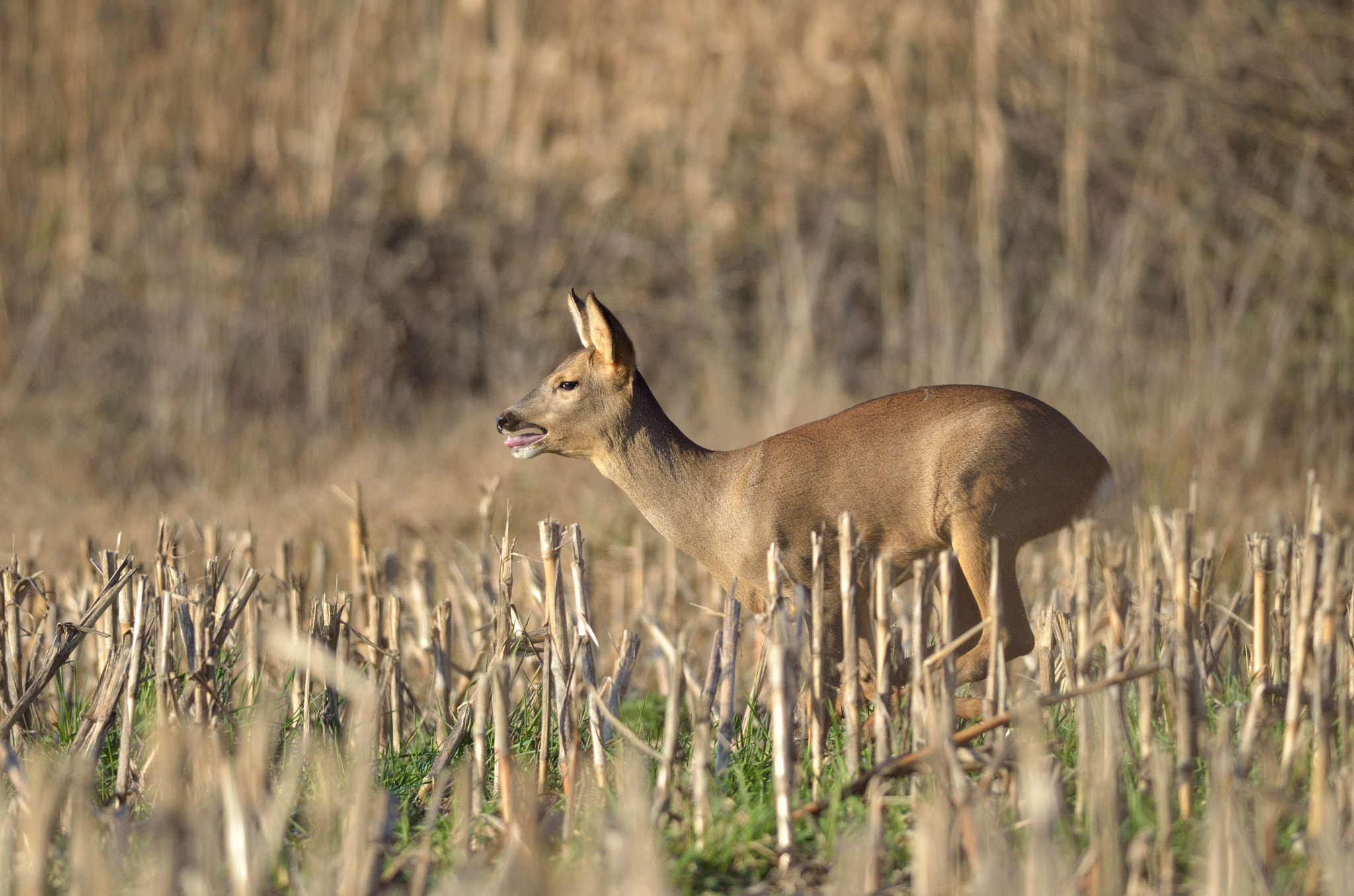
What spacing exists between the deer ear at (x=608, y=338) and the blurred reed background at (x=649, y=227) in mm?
3696

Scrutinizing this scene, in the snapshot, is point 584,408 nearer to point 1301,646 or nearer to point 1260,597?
point 1260,597

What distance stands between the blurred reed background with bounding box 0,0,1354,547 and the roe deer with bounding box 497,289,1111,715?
3.63 meters

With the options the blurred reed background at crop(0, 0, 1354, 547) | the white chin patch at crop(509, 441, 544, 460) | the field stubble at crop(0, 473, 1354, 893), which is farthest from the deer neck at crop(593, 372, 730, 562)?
the blurred reed background at crop(0, 0, 1354, 547)

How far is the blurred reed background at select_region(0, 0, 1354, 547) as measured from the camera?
9.17 m

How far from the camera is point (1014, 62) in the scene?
10062 mm

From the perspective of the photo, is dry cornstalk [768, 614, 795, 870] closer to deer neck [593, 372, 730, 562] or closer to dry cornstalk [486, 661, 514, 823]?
dry cornstalk [486, 661, 514, 823]

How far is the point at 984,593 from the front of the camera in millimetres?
4461

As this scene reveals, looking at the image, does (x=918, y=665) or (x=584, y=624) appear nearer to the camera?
(x=918, y=665)

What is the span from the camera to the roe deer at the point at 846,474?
175 inches

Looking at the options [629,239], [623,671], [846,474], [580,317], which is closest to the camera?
[623,671]

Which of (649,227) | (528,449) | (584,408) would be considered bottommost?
(528,449)

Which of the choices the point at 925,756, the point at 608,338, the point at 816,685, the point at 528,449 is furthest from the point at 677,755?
the point at 608,338

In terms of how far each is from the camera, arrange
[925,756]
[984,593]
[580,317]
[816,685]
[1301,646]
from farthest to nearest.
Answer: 1. [580,317]
2. [984,593]
3. [816,685]
4. [1301,646]
5. [925,756]

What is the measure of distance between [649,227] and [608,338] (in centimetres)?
815
